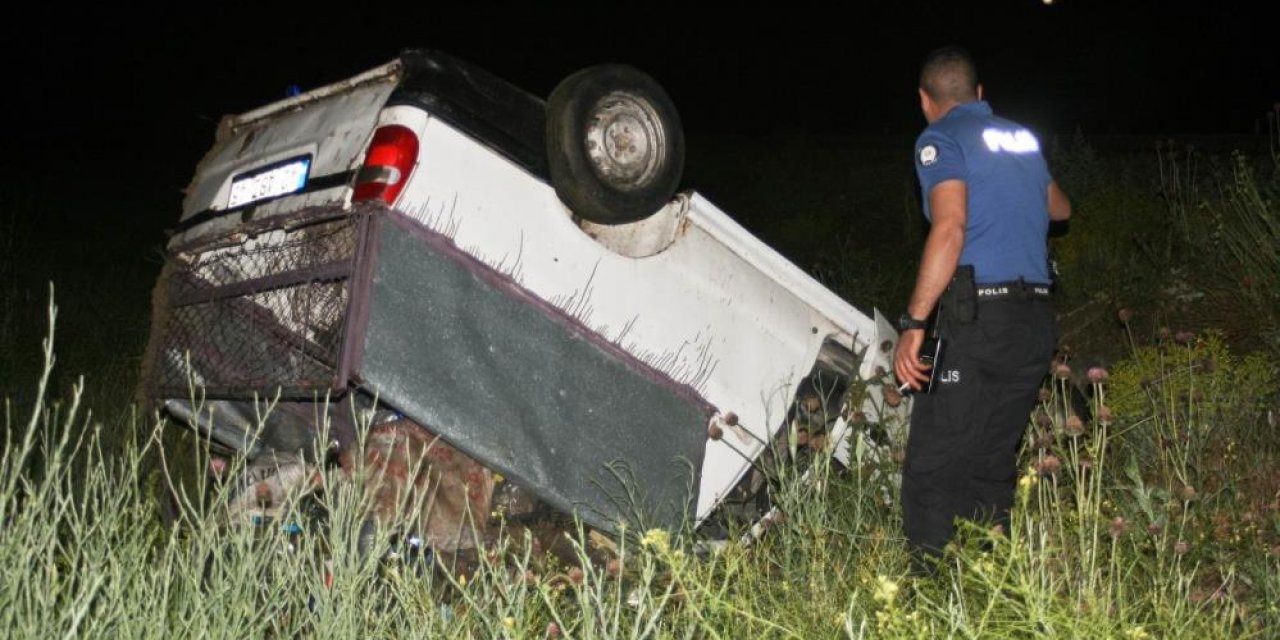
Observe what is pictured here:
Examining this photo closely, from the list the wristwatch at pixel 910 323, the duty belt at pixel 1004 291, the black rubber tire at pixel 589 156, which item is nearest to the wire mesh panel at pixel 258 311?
the black rubber tire at pixel 589 156

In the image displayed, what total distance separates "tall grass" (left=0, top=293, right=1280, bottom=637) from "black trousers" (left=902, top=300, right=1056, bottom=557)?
0.20 metres

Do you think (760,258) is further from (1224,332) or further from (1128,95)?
(1128,95)

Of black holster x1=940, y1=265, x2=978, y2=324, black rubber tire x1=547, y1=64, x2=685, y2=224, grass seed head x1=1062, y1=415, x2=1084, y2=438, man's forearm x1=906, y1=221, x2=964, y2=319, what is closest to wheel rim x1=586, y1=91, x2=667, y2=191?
black rubber tire x1=547, y1=64, x2=685, y2=224

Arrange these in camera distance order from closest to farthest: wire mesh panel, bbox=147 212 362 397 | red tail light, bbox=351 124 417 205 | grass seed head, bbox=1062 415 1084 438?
grass seed head, bbox=1062 415 1084 438 → red tail light, bbox=351 124 417 205 → wire mesh panel, bbox=147 212 362 397

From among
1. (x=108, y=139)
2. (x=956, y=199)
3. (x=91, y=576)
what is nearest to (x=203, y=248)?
(x=91, y=576)

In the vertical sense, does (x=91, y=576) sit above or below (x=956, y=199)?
below

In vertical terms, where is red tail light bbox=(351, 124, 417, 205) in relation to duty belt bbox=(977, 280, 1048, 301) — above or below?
below

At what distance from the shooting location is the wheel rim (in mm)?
4309

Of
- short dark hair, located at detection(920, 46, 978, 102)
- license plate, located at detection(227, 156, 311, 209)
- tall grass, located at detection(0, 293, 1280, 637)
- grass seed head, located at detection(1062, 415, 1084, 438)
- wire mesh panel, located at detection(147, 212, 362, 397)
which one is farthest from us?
short dark hair, located at detection(920, 46, 978, 102)

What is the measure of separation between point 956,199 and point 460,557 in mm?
2102

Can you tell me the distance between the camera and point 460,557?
4.51 m

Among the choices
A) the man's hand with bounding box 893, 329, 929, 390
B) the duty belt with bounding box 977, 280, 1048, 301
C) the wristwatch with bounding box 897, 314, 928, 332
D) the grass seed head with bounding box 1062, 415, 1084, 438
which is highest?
the duty belt with bounding box 977, 280, 1048, 301

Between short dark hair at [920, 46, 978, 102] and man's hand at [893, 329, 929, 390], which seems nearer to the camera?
man's hand at [893, 329, 929, 390]

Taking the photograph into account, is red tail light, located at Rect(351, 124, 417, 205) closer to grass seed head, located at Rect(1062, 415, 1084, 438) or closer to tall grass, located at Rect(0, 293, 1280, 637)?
tall grass, located at Rect(0, 293, 1280, 637)
